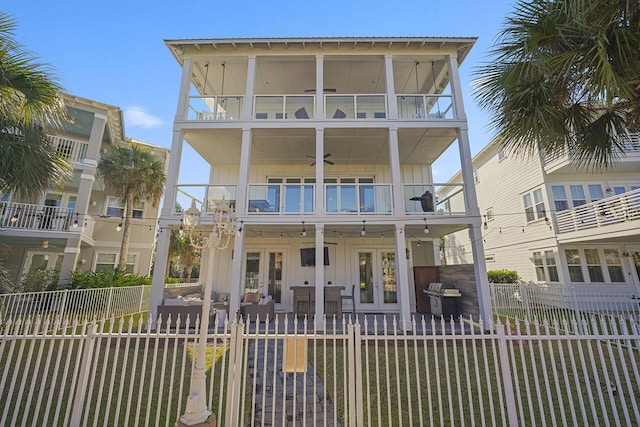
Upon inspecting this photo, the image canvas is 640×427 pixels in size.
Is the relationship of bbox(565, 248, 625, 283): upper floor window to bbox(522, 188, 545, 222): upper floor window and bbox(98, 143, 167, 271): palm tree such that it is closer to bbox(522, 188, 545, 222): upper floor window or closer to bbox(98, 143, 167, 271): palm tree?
bbox(522, 188, 545, 222): upper floor window

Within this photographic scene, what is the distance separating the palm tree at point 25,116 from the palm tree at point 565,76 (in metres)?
8.57

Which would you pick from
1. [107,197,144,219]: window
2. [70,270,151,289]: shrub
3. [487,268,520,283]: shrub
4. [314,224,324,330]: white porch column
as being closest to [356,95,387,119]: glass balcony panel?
[314,224,324,330]: white porch column

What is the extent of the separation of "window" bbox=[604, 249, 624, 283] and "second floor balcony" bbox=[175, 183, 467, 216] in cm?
1038

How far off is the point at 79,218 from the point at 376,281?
45.6 feet

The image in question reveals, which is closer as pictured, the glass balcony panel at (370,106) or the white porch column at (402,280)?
the white porch column at (402,280)

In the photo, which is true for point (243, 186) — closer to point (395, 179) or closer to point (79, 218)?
point (395, 179)

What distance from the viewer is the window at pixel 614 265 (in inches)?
520

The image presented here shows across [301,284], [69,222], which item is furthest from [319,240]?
[69,222]

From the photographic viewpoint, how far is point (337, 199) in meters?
9.42

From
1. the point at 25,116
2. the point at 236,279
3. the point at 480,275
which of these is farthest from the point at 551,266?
the point at 25,116

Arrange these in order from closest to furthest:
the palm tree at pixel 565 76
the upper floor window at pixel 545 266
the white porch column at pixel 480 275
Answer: the palm tree at pixel 565 76 → the white porch column at pixel 480 275 → the upper floor window at pixel 545 266

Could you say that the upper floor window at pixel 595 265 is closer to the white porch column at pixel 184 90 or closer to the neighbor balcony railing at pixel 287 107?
the neighbor balcony railing at pixel 287 107

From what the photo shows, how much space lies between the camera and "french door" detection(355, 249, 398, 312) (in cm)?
1132

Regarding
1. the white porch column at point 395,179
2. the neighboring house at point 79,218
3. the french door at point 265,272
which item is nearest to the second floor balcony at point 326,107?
the white porch column at point 395,179
